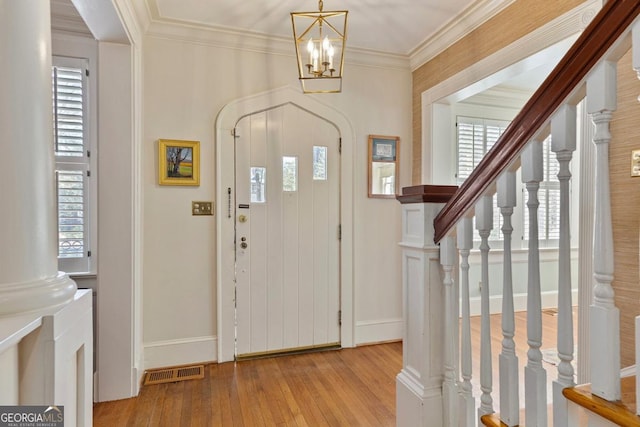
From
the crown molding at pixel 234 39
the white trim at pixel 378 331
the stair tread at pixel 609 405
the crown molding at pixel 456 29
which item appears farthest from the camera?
the white trim at pixel 378 331

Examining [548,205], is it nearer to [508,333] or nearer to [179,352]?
[508,333]

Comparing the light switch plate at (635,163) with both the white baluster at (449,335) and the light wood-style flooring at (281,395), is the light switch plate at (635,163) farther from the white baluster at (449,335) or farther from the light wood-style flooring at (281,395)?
the light wood-style flooring at (281,395)

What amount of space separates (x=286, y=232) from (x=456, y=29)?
6.83 feet

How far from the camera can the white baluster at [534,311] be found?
95 cm

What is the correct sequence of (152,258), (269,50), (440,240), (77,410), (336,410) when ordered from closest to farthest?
(77,410)
(440,240)
(336,410)
(152,258)
(269,50)

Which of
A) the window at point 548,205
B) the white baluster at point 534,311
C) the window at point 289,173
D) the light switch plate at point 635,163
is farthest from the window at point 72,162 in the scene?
the window at point 548,205

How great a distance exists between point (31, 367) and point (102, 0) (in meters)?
1.81

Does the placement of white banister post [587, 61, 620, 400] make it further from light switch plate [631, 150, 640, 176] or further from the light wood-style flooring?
the light wood-style flooring

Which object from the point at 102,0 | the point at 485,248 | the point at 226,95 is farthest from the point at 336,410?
the point at 102,0

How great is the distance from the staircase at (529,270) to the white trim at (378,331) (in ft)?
5.17

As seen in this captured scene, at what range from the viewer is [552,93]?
873mm

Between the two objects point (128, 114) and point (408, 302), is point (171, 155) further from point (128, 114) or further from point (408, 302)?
point (408, 302)

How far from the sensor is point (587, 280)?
181 centimetres

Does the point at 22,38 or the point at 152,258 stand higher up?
the point at 22,38
